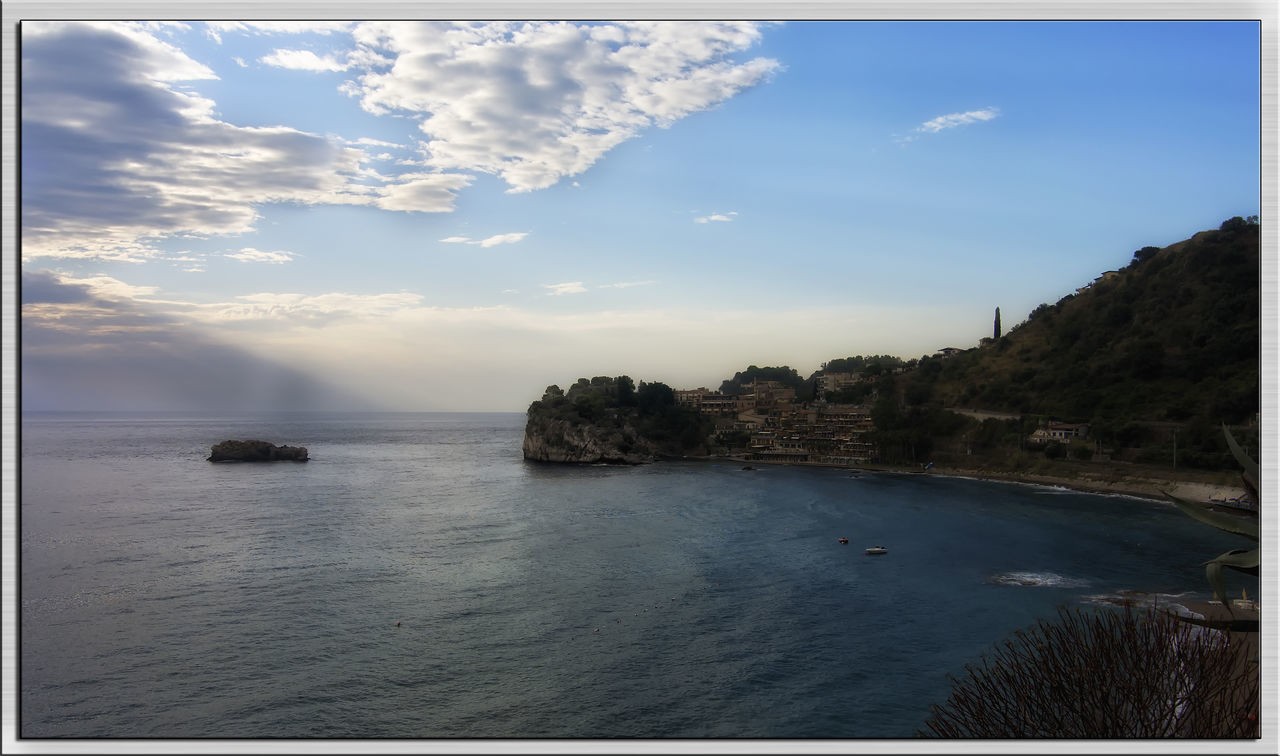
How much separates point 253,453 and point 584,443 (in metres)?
22.5

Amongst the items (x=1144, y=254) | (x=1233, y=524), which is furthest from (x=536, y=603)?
(x=1144, y=254)

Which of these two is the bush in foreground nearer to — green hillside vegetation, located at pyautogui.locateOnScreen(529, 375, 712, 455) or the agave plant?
the agave plant

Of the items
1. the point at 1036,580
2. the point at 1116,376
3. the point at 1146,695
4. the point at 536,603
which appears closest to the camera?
the point at 1146,695

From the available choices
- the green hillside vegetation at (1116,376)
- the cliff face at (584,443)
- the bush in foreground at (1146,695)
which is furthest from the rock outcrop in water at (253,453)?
the bush in foreground at (1146,695)

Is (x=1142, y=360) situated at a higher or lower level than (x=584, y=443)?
higher

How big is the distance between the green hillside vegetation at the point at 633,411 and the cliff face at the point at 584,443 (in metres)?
0.70

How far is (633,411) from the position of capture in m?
60.3

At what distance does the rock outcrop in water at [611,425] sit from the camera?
53812 millimetres

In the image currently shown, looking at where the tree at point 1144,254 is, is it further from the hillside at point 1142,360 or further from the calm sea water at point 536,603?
the calm sea water at point 536,603

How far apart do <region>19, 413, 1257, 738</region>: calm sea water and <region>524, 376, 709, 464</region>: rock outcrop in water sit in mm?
20068

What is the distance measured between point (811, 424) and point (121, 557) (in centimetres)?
4505

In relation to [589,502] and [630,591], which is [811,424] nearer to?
[589,502]

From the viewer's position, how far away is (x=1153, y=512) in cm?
2859

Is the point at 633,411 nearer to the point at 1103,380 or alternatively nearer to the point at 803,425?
the point at 803,425
